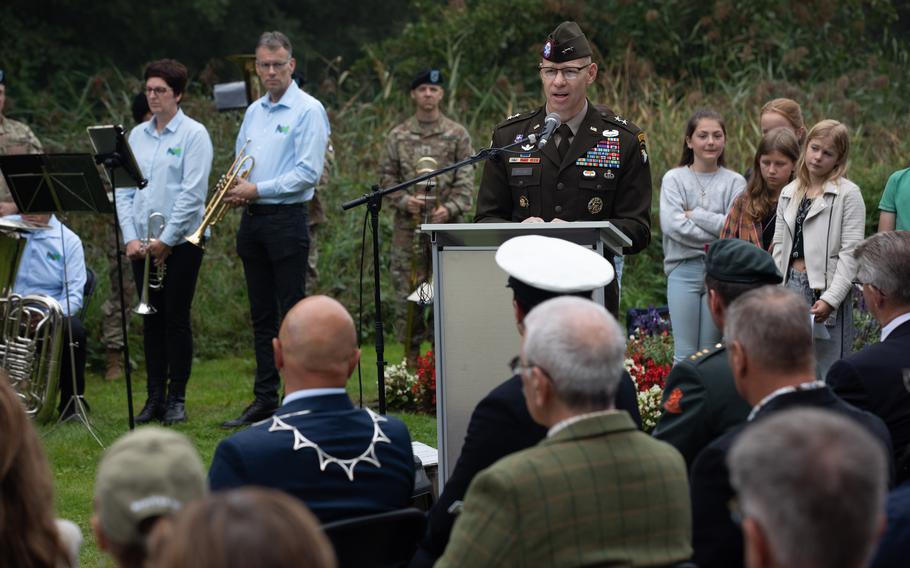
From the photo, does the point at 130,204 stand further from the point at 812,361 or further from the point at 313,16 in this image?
the point at 313,16

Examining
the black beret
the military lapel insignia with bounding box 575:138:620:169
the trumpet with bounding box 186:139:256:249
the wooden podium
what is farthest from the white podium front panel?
the black beret

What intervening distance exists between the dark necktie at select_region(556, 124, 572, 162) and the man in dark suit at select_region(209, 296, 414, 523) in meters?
2.50

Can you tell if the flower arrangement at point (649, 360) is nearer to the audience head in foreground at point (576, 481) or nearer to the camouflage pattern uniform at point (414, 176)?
the camouflage pattern uniform at point (414, 176)

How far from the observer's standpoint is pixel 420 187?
33.6ft

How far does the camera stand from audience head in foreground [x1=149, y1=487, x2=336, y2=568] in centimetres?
192

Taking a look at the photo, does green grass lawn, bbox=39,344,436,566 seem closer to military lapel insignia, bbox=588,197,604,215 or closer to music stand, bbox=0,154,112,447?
music stand, bbox=0,154,112,447

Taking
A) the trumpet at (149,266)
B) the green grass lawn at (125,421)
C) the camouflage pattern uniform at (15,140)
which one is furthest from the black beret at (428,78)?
the camouflage pattern uniform at (15,140)

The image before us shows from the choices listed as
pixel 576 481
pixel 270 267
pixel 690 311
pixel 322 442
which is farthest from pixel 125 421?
pixel 576 481

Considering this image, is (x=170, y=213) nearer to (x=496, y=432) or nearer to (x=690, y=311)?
(x=690, y=311)

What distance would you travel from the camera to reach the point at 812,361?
3.38m

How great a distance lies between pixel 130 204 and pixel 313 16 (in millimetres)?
15835

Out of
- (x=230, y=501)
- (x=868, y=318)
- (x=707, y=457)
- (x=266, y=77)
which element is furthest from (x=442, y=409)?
(x=868, y=318)

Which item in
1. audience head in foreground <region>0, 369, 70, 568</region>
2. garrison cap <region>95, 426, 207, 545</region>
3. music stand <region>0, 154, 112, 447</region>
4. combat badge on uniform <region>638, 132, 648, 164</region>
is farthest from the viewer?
music stand <region>0, 154, 112, 447</region>

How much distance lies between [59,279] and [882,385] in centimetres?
598
